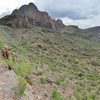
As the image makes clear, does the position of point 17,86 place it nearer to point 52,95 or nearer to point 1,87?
point 1,87

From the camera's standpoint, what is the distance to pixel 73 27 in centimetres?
19612

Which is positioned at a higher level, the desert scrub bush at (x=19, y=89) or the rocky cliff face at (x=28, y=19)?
the rocky cliff face at (x=28, y=19)

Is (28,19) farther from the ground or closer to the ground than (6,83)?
farther from the ground

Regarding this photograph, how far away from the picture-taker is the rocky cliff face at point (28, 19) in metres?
116

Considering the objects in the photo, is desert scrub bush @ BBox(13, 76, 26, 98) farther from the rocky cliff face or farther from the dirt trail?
the rocky cliff face

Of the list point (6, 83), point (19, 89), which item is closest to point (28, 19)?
point (6, 83)

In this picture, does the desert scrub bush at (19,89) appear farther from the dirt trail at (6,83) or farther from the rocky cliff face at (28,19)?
the rocky cliff face at (28,19)

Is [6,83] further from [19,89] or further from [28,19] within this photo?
[28,19]

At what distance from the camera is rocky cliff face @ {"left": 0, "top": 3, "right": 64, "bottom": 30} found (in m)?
116

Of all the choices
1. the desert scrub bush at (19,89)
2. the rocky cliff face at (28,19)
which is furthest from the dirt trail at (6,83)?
the rocky cliff face at (28,19)

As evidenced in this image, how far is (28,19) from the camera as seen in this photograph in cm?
12925

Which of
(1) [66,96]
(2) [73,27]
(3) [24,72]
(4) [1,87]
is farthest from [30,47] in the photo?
(2) [73,27]

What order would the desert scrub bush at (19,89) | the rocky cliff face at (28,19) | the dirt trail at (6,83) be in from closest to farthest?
1. the dirt trail at (6,83)
2. the desert scrub bush at (19,89)
3. the rocky cliff face at (28,19)

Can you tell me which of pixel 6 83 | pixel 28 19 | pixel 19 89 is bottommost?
pixel 19 89
